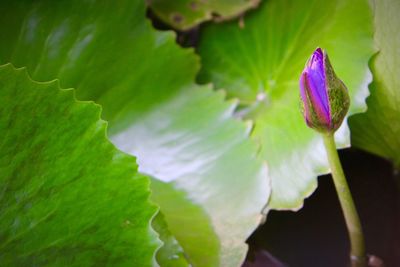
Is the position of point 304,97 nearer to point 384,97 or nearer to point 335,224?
point 384,97

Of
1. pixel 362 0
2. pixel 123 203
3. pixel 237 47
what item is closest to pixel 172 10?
pixel 237 47

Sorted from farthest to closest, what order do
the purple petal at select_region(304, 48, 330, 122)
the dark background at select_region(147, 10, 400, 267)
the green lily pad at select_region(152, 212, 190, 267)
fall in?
1. the dark background at select_region(147, 10, 400, 267)
2. the green lily pad at select_region(152, 212, 190, 267)
3. the purple petal at select_region(304, 48, 330, 122)

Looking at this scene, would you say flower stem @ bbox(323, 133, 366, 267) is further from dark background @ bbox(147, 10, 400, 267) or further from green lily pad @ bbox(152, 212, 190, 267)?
green lily pad @ bbox(152, 212, 190, 267)

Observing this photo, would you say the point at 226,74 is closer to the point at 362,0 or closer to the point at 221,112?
the point at 221,112

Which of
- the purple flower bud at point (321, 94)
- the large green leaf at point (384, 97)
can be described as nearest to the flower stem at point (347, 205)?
the purple flower bud at point (321, 94)

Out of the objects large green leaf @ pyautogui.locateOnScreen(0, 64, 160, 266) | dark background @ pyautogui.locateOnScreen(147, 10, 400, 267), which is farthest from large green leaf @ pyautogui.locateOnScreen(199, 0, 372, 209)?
large green leaf @ pyautogui.locateOnScreen(0, 64, 160, 266)

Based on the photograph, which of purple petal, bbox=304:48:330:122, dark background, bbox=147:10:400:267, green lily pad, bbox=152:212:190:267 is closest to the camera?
purple petal, bbox=304:48:330:122
